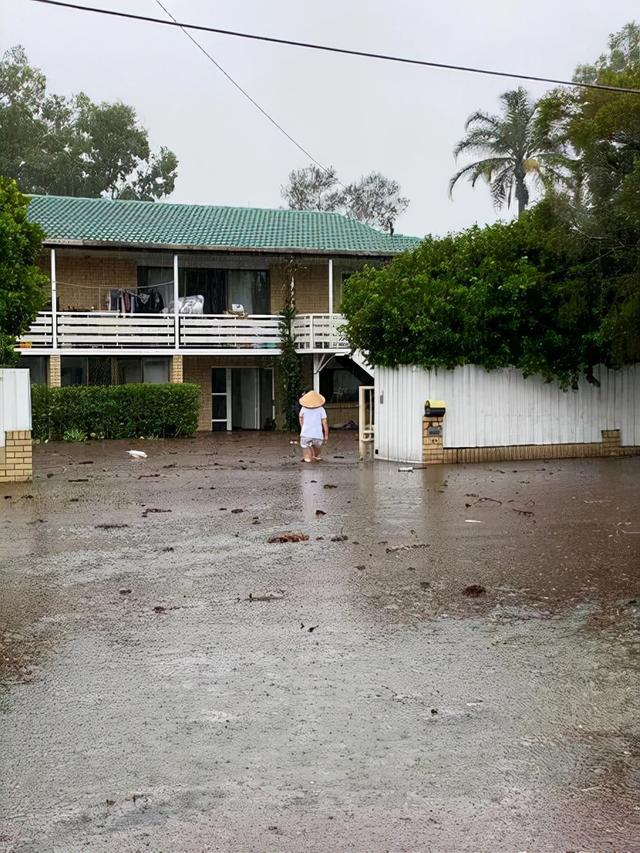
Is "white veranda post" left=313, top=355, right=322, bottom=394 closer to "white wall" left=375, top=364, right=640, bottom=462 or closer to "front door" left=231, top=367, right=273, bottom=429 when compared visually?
"front door" left=231, top=367, right=273, bottom=429

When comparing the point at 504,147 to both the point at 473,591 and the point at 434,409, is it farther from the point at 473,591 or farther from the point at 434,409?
the point at 473,591

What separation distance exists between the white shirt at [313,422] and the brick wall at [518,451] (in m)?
2.06

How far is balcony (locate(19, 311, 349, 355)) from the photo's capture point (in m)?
31.4

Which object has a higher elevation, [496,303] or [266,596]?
[496,303]

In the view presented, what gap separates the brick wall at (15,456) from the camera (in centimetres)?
1694

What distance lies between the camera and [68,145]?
5984 cm

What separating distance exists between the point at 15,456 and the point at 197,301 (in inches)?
678

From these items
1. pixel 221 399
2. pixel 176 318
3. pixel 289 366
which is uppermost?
pixel 176 318

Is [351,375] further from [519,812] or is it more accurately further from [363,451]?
[519,812]

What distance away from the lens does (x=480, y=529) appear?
12000 millimetres

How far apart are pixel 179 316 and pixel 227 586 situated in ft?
79.4

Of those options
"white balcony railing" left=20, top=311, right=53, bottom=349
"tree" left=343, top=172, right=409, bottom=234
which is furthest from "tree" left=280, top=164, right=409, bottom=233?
"white balcony railing" left=20, top=311, right=53, bottom=349

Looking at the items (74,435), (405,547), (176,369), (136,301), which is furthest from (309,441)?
(136,301)

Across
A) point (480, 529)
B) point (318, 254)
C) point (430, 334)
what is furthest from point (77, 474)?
point (318, 254)
